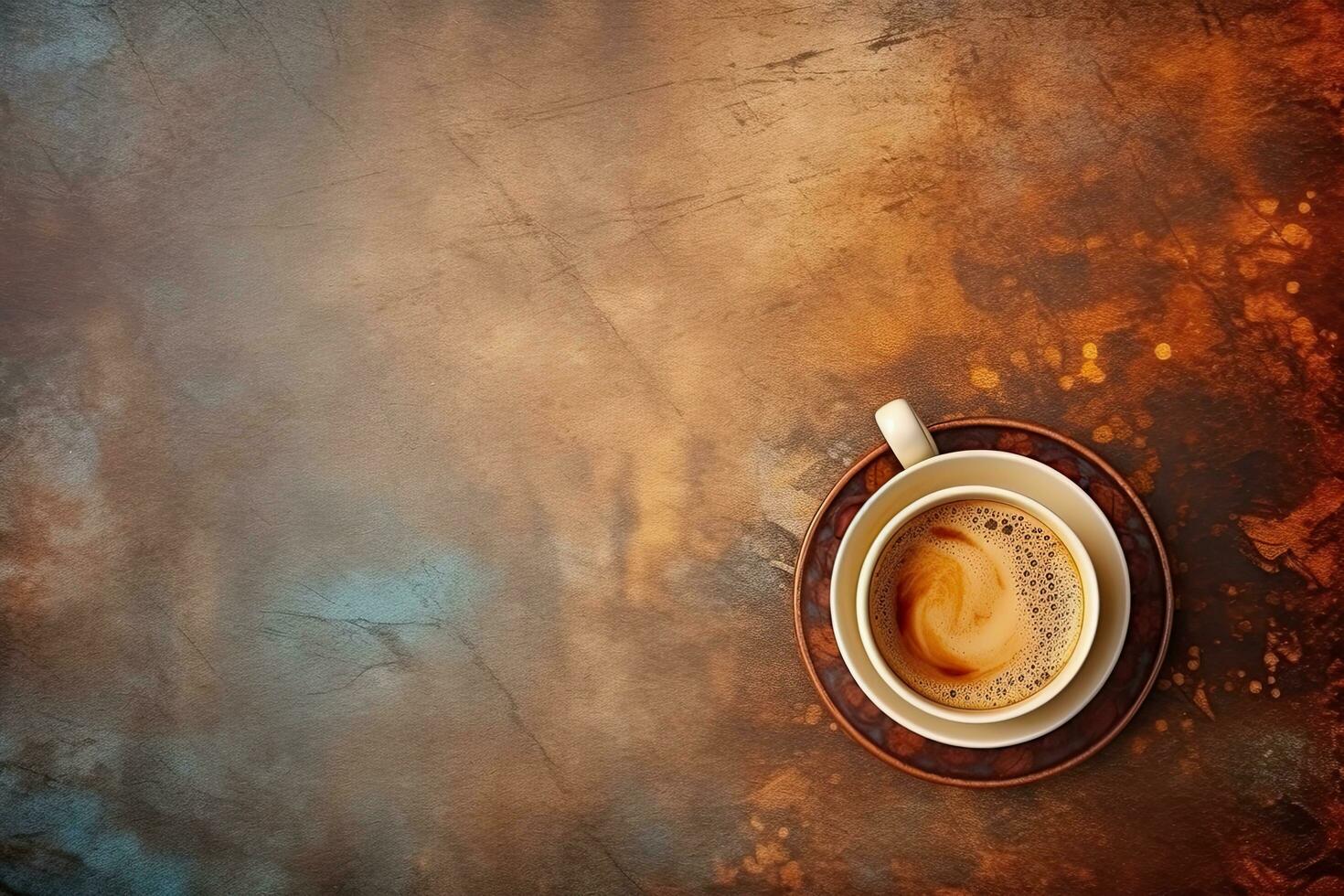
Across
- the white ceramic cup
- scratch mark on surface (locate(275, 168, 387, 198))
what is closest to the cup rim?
the white ceramic cup

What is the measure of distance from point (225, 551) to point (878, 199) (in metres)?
1.47

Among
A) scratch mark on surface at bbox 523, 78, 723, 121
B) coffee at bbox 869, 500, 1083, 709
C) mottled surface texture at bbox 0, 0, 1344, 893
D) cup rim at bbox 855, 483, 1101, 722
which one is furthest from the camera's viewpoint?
scratch mark on surface at bbox 523, 78, 723, 121

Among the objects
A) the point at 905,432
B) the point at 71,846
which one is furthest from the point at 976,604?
the point at 71,846

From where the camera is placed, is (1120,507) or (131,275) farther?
(131,275)

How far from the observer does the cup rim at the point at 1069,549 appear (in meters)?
1.20

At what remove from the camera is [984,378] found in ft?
5.01

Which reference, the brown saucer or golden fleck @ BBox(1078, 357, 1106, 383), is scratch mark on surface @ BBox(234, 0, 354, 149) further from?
golden fleck @ BBox(1078, 357, 1106, 383)

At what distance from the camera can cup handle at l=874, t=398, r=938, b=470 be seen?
1.28m

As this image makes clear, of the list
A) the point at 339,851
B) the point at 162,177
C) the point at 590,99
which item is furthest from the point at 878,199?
the point at 339,851

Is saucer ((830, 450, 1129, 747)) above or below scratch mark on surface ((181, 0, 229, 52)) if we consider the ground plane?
below

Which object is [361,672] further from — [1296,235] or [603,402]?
[1296,235]

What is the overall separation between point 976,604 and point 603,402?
2.51 feet

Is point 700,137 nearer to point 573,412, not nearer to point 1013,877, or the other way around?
point 573,412

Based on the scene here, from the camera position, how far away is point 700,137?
1.59 meters
